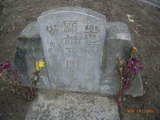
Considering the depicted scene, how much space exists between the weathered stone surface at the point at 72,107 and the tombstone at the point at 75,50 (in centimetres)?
12

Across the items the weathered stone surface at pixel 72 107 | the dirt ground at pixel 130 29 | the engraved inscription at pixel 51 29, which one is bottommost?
the weathered stone surface at pixel 72 107

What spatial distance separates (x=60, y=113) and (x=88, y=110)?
40 centimetres

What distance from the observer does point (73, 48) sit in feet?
8.54

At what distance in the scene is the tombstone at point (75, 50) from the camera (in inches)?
91.7

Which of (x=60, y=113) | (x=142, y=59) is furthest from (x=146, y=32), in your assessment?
(x=60, y=113)

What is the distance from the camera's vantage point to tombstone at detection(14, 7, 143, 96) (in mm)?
2330

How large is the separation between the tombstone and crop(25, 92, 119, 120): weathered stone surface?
0.40ft

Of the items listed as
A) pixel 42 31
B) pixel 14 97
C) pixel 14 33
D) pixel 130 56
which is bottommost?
pixel 14 97

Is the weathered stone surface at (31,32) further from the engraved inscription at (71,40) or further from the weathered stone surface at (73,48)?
the engraved inscription at (71,40)

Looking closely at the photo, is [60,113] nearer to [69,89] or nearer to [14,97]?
[69,89]

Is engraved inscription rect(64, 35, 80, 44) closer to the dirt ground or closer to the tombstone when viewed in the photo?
the tombstone

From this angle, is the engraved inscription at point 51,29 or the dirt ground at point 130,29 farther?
the dirt ground at point 130,29

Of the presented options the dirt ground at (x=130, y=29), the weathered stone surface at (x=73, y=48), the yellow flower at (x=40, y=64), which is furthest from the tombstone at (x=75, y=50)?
the dirt ground at (x=130, y=29)

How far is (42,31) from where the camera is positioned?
2.46m
